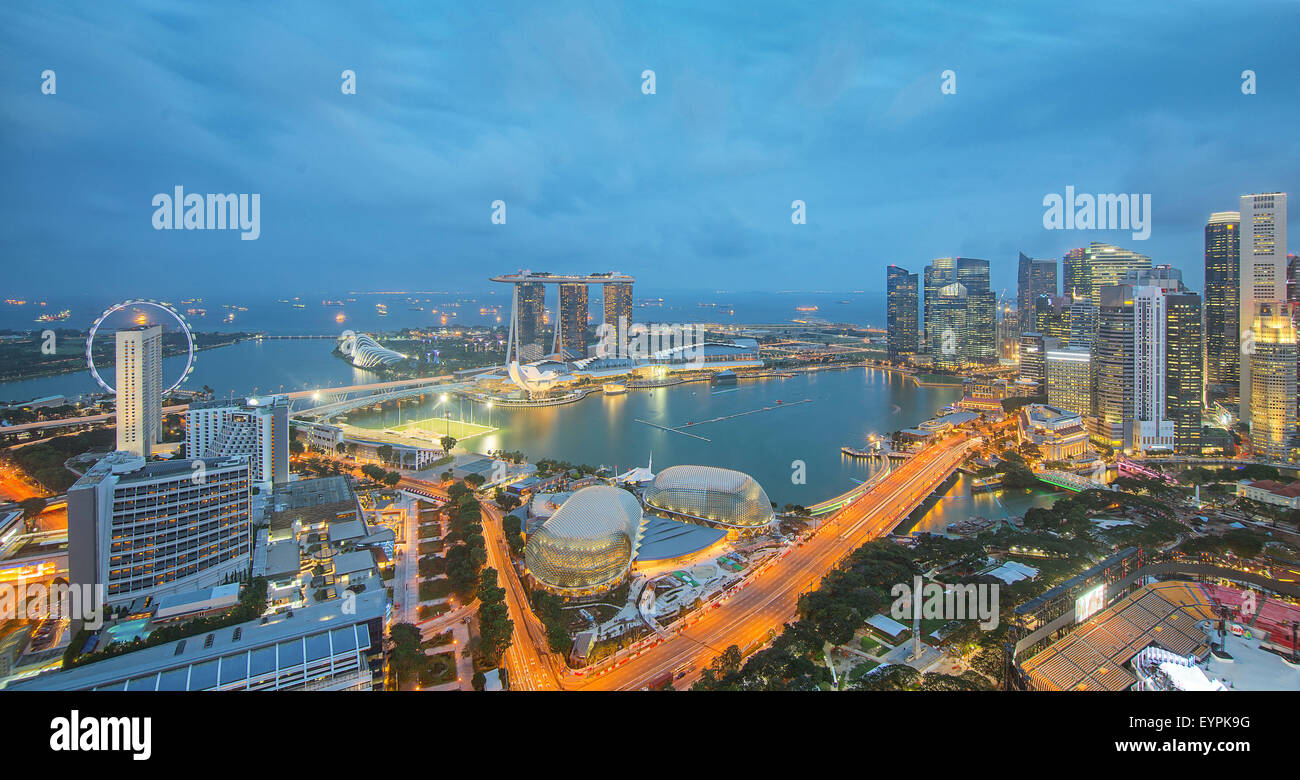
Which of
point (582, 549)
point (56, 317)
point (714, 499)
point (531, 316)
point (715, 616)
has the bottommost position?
point (715, 616)

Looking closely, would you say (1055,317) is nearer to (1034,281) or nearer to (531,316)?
(1034,281)

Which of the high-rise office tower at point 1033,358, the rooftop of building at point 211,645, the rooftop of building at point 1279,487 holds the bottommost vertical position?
the rooftop of building at point 211,645

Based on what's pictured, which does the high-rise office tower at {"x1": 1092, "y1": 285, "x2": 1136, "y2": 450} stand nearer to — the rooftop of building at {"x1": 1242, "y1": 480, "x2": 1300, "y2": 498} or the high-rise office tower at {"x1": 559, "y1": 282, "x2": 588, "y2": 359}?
the rooftop of building at {"x1": 1242, "y1": 480, "x2": 1300, "y2": 498}

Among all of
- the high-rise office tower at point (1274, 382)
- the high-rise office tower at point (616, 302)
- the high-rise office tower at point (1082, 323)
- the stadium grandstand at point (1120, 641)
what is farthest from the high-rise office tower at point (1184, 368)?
the high-rise office tower at point (616, 302)

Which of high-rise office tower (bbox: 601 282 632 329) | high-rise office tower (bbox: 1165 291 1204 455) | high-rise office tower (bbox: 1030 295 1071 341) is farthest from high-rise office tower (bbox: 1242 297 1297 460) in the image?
high-rise office tower (bbox: 601 282 632 329)

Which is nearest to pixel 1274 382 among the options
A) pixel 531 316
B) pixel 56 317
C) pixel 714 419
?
pixel 714 419

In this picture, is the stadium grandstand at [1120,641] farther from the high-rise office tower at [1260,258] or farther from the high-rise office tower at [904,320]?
the high-rise office tower at [904,320]
